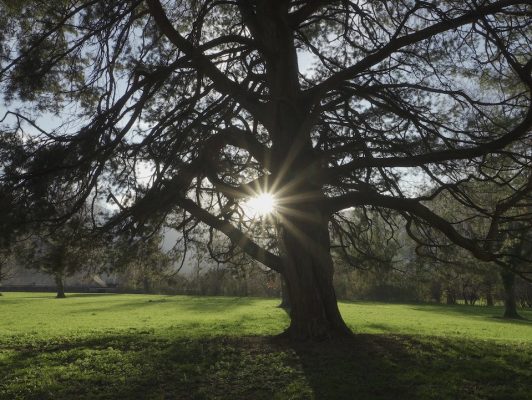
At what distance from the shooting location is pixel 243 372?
654 cm

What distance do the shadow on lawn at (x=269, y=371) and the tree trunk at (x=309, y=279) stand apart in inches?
14.5

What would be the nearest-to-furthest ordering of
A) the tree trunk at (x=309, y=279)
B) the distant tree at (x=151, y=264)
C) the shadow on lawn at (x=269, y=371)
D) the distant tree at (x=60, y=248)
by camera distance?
the shadow on lawn at (x=269, y=371) → the distant tree at (x=60, y=248) → the tree trunk at (x=309, y=279) → the distant tree at (x=151, y=264)

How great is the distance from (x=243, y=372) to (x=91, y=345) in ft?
14.3

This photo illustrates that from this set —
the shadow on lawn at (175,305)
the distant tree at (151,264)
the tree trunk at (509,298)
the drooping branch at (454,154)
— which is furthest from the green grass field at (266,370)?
the tree trunk at (509,298)

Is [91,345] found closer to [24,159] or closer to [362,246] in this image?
[24,159]

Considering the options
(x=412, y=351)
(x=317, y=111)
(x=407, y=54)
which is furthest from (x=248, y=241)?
(x=407, y=54)

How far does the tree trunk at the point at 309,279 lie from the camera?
8.34 m

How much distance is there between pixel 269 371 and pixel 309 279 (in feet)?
7.39

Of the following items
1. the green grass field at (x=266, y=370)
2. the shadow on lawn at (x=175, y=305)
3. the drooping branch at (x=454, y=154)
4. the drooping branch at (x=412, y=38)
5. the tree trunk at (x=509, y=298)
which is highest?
the drooping branch at (x=412, y=38)

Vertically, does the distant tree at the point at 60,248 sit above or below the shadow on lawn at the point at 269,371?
above

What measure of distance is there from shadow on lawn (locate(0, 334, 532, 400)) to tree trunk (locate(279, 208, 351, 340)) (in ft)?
1.21

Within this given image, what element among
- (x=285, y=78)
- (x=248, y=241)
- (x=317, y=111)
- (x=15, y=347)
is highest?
(x=285, y=78)

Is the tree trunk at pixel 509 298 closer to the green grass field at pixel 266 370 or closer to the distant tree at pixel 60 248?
the green grass field at pixel 266 370

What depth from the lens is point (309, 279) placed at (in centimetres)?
839
